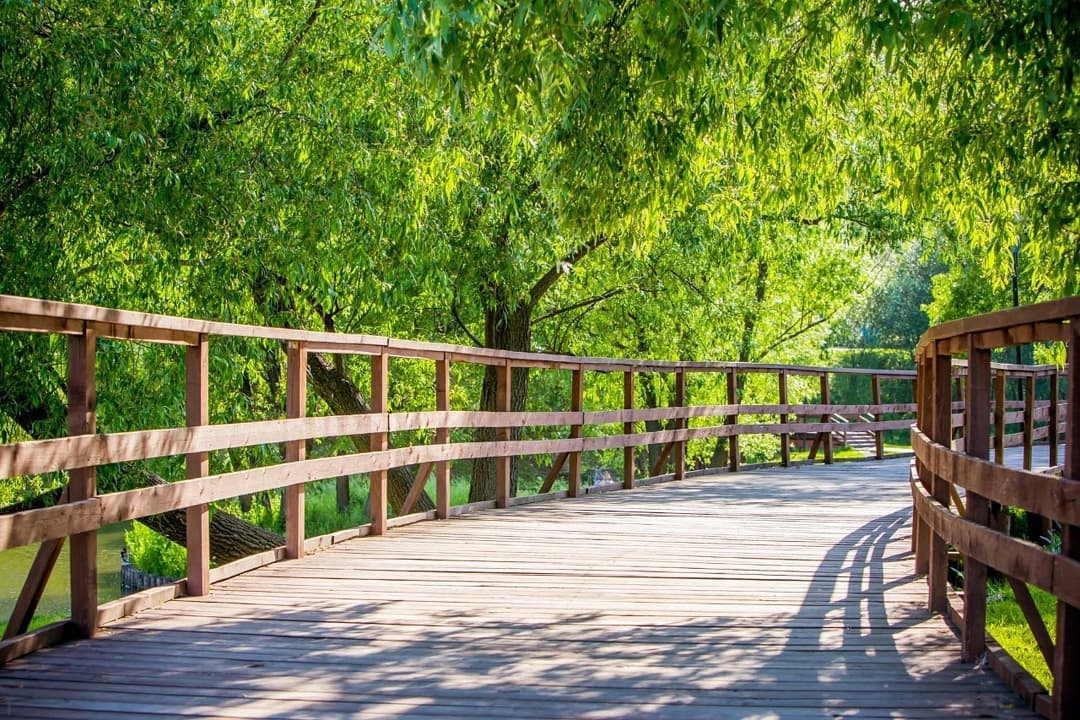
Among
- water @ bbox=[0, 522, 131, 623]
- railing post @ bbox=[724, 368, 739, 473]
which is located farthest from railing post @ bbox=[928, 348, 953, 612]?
water @ bbox=[0, 522, 131, 623]

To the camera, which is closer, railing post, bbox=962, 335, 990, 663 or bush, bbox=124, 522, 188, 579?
railing post, bbox=962, 335, 990, 663

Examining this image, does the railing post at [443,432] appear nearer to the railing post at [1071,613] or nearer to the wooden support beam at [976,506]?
the wooden support beam at [976,506]

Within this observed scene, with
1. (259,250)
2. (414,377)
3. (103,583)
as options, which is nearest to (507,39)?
(259,250)

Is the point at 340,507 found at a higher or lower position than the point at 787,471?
lower

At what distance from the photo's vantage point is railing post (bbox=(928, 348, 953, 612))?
564 cm

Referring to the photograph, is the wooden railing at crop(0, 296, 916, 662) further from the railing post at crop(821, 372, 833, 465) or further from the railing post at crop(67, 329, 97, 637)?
the railing post at crop(821, 372, 833, 465)

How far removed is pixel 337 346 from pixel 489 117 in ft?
7.16

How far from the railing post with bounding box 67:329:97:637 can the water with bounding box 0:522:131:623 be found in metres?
14.3

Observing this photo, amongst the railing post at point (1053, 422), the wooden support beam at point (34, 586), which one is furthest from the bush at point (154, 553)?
the wooden support beam at point (34, 586)

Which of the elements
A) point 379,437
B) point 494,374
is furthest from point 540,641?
point 494,374

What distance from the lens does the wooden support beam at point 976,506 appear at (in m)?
4.60

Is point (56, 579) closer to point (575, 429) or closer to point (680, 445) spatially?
A: point (680, 445)

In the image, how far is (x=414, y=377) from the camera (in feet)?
63.0

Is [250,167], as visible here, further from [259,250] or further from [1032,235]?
[1032,235]
